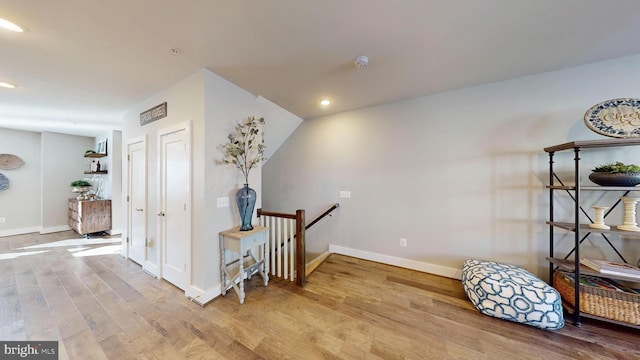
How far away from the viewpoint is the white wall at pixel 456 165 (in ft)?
7.61

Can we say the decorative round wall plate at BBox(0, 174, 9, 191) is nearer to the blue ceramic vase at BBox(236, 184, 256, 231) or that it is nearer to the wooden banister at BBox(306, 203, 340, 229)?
the blue ceramic vase at BBox(236, 184, 256, 231)

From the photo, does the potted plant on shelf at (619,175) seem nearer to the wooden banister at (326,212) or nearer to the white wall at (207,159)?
the wooden banister at (326,212)

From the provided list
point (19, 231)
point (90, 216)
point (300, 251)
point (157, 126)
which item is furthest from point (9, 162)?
point (300, 251)

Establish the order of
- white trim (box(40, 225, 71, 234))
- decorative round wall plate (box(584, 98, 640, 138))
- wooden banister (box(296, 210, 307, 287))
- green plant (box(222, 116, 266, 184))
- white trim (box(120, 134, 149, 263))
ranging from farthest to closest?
1. white trim (box(40, 225, 71, 234))
2. white trim (box(120, 134, 149, 263))
3. wooden banister (box(296, 210, 307, 287))
4. green plant (box(222, 116, 266, 184))
5. decorative round wall plate (box(584, 98, 640, 138))

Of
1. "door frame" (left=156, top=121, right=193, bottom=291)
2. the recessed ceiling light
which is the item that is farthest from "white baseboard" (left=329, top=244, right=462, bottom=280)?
the recessed ceiling light

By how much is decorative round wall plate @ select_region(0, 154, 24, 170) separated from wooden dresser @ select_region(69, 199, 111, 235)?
1341 mm

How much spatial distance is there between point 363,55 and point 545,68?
216 cm

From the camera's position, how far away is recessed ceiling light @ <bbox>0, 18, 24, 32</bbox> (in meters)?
1.56

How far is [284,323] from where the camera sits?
6.37 feet

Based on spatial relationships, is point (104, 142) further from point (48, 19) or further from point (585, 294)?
point (585, 294)

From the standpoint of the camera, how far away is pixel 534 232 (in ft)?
7.97

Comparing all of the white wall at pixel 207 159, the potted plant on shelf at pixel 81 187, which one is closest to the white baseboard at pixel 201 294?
the white wall at pixel 207 159

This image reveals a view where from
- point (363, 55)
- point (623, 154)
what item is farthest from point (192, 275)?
point (623, 154)

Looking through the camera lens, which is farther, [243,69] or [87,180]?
[87,180]
